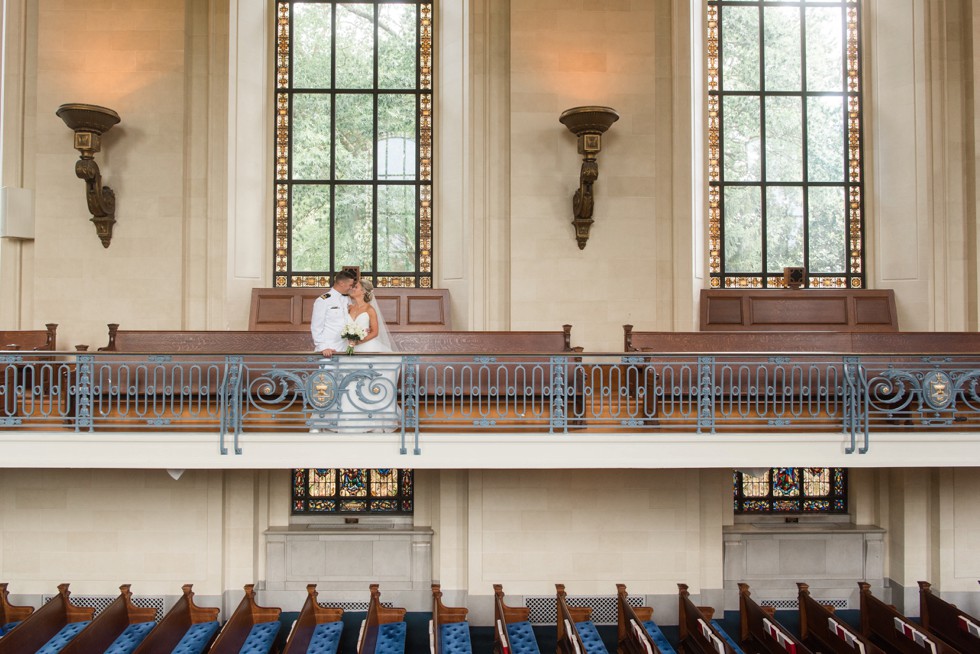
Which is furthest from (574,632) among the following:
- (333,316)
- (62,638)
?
(62,638)

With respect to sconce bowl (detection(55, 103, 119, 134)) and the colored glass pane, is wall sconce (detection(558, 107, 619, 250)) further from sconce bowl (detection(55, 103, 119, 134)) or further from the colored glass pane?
sconce bowl (detection(55, 103, 119, 134))

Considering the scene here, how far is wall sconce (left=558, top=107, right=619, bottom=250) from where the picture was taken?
8484 mm

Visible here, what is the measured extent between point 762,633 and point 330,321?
17.8 feet

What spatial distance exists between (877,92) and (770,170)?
5.66 feet

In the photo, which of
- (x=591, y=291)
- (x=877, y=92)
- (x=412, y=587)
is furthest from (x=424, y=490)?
(x=877, y=92)

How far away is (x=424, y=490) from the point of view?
934 cm

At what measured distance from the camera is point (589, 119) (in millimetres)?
8508

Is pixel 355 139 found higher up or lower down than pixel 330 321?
higher up

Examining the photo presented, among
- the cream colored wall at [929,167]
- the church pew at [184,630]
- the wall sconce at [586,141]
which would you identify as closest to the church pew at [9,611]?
the church pew at [184,630]

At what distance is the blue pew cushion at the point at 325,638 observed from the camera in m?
7.25

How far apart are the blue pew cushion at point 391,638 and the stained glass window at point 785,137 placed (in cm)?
643

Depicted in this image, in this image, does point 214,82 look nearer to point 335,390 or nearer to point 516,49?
point 516,49

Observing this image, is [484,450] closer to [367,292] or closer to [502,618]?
[502,618]

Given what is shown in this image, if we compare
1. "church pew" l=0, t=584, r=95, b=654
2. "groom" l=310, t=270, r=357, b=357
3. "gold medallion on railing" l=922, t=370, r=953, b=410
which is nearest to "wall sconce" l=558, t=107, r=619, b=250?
"groom" l=310, t=270, r=357, b=357
